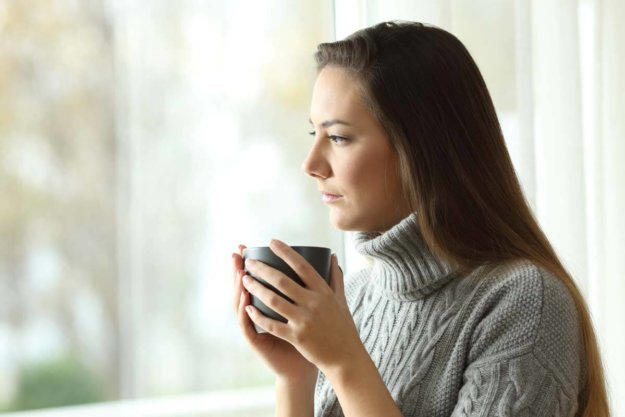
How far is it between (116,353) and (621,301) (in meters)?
1.19

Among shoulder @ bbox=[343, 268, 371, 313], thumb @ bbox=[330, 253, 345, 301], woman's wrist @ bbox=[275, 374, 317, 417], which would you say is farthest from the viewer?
shoulder @ bbox=[343, 268, 371, 313]

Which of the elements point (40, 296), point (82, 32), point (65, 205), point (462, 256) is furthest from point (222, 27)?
point (462, 256)

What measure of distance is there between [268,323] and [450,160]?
1.18 feet

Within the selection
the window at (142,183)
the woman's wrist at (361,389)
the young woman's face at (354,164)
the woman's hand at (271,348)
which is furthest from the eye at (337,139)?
the window at (142,183)

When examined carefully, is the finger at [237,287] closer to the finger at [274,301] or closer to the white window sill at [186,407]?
the finger at [274,301]

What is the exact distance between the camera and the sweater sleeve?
1099mm

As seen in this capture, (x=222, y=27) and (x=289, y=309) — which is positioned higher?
(x=222, y=27)

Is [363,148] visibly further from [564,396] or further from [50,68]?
[50,68]

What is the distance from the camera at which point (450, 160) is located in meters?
1.28

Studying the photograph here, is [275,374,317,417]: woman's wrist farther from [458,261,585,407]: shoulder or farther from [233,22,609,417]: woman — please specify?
[458,261,585,407]: shoulder

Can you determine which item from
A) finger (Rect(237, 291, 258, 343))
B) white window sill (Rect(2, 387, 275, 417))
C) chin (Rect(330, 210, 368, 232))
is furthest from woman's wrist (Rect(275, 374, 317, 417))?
white window sill (Rect(2, 387, 275, 417))

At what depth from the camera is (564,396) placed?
1.12 m

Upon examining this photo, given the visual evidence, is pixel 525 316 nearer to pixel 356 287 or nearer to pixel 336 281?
pixel 336 281

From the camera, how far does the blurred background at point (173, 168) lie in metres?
1.65
